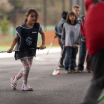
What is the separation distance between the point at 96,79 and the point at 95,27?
58 cm

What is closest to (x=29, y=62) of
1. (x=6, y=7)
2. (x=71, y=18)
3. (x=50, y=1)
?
(x=71, y=18)

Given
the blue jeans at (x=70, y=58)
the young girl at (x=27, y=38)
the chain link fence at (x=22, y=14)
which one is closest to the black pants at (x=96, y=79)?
the young girl at (x=27, y=38)

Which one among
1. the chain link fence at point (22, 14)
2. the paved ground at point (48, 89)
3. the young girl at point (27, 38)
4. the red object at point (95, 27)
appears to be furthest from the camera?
the chain link fence at point (22, 14)

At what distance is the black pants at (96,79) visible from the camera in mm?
3611

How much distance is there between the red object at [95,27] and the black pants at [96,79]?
0.25ft

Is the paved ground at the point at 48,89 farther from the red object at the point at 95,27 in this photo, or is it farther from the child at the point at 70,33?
the red object at the point at 95,27

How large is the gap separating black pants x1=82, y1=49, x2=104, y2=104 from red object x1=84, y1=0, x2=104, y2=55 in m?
0.08

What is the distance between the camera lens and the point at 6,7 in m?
29.3

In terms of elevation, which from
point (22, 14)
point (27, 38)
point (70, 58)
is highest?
point (27, 38)

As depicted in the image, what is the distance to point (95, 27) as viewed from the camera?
3566 millimetres

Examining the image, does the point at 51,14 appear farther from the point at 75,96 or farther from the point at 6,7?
the point at 75,96

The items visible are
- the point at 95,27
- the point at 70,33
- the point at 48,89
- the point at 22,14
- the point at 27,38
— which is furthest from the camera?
the point at 22,14

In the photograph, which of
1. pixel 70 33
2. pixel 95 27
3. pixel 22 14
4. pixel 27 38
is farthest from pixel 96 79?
pixel 22 14

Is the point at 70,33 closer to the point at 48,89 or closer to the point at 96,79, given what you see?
the point at 48,89
